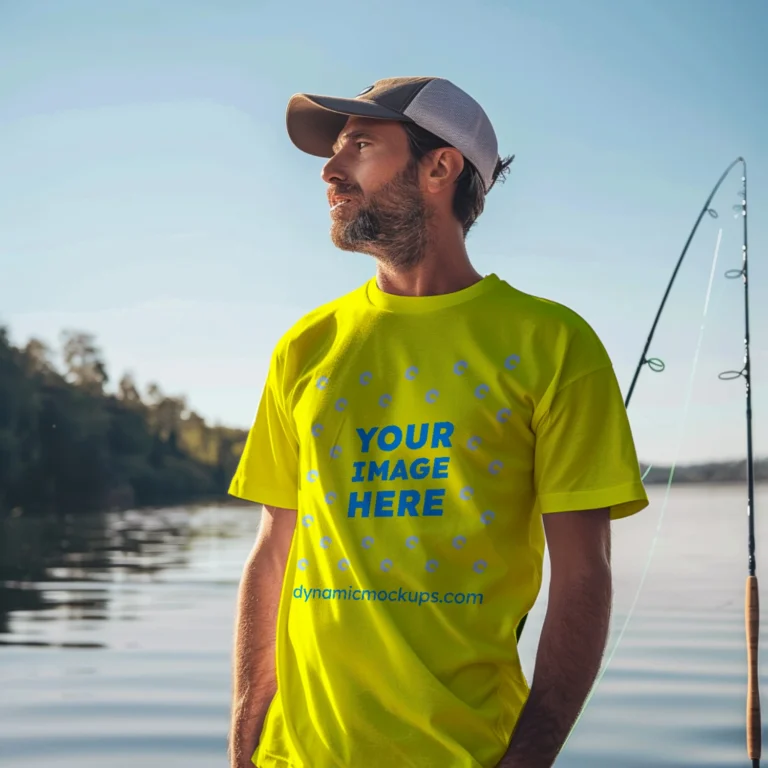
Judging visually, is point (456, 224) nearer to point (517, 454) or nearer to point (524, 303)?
point (524, 303)

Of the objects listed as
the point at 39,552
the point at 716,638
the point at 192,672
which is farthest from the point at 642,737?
the point at 39,552

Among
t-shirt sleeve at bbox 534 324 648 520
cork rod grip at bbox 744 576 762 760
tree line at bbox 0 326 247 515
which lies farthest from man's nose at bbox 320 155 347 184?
tree line at bbox 0 326 247 515

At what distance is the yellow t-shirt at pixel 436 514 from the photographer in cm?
177

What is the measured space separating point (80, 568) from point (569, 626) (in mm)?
21522

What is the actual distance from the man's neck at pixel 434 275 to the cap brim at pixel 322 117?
0.81 feet

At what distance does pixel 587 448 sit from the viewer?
1.81 meters

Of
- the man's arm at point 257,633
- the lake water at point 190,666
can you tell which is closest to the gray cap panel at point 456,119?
the man's arm at point 257,633

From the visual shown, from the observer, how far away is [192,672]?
10.8 metres

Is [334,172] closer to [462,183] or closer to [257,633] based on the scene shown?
[462,183]

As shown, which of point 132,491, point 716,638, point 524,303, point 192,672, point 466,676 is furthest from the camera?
point 132,491

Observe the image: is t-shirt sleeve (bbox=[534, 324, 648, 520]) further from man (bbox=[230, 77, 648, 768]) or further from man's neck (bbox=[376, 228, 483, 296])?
man's neck (bbox=[376, 228, 483, 296])

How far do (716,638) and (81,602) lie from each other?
8.66 m

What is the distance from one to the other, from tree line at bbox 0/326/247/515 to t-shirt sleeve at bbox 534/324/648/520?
145 feet

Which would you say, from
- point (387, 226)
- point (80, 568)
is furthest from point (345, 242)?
point (80, 568)
